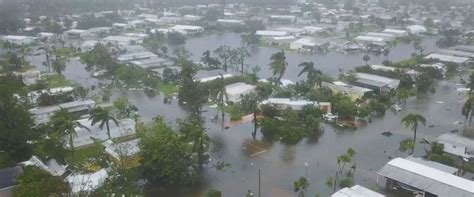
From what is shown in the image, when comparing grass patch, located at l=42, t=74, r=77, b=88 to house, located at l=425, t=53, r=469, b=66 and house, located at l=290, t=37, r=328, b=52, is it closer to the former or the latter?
house, located at l=290, t=37, r=328, b=52

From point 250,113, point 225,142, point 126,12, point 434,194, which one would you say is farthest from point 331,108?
point 126,12

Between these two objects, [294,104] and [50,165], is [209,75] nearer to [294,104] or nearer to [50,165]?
[294,104]

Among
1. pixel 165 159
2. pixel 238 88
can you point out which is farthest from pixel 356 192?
pixel 238 88

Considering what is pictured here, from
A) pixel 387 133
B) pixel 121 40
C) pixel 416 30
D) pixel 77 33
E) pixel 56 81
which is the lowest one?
pixel 387 133

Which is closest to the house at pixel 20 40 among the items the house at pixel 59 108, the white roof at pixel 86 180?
the house at pixel 59 108

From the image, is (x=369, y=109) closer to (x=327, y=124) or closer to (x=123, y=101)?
(x=327, y=124)

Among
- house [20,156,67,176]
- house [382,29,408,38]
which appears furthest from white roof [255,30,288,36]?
house [20,156,67,176]

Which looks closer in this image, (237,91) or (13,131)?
(13,131)

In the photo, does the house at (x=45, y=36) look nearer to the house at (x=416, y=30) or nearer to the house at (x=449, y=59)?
the house at (x=449, y=59)
